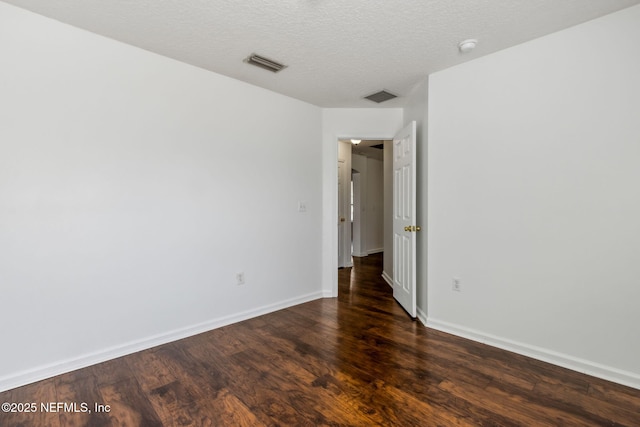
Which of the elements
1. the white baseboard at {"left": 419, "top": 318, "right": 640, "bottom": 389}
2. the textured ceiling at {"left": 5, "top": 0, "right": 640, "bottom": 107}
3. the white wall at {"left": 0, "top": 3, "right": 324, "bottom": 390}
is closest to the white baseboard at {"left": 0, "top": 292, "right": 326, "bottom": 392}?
the white wall at {"left": 0, "top": 3, "right": 324, "bottom": 390}

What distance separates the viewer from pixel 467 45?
243 cm

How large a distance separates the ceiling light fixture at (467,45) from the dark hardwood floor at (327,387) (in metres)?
2.50

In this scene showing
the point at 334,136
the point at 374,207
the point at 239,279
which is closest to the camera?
the point at 239,279

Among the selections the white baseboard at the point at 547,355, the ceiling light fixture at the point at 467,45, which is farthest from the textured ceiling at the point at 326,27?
the white baseboard at the point at 547,355

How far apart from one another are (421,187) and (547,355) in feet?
5.87

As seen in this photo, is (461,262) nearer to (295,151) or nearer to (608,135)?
(608,135)

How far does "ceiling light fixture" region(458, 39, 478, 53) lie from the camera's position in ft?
7.85

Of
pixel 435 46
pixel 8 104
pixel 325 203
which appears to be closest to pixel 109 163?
pixel 8 104

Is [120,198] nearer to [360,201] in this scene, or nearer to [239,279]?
[239,279]

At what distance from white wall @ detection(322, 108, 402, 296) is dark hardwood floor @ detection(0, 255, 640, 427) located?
4.27 ft

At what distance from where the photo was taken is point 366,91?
3441 mm

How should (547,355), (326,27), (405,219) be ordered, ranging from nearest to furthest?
(326,27) < (547,355) < (405,219)

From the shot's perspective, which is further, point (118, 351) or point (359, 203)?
point (359, 203)

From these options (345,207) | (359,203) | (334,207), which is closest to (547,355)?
(334,207)
